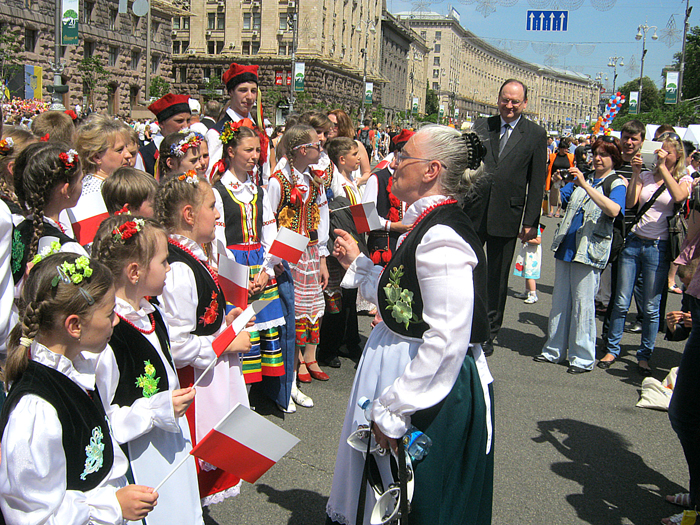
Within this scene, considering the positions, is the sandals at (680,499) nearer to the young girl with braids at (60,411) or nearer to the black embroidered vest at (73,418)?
the young girl with braids at (60,411)

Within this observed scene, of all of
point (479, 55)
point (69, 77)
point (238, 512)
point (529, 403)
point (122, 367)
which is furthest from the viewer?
point (479, 55)

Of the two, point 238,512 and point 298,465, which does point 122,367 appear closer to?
point 238,512

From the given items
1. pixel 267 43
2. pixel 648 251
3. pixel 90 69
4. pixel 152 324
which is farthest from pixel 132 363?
pixel 267 43

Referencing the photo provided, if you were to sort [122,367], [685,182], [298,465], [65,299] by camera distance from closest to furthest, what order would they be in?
1. [65,299]
2. [122,367]
3. [298,465]
4. [685,182]

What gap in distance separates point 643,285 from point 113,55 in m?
44.4

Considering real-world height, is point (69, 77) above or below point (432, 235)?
above

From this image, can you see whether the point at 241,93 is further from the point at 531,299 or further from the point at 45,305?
the point at 531,299

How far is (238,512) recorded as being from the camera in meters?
3.49

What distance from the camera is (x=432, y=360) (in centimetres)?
222

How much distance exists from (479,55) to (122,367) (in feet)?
443

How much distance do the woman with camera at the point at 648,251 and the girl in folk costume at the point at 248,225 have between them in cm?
360

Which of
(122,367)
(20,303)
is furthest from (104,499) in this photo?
(20,303)

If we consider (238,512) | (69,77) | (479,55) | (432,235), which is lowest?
(238,512)

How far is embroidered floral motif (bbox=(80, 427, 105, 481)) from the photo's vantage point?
6.64ft
